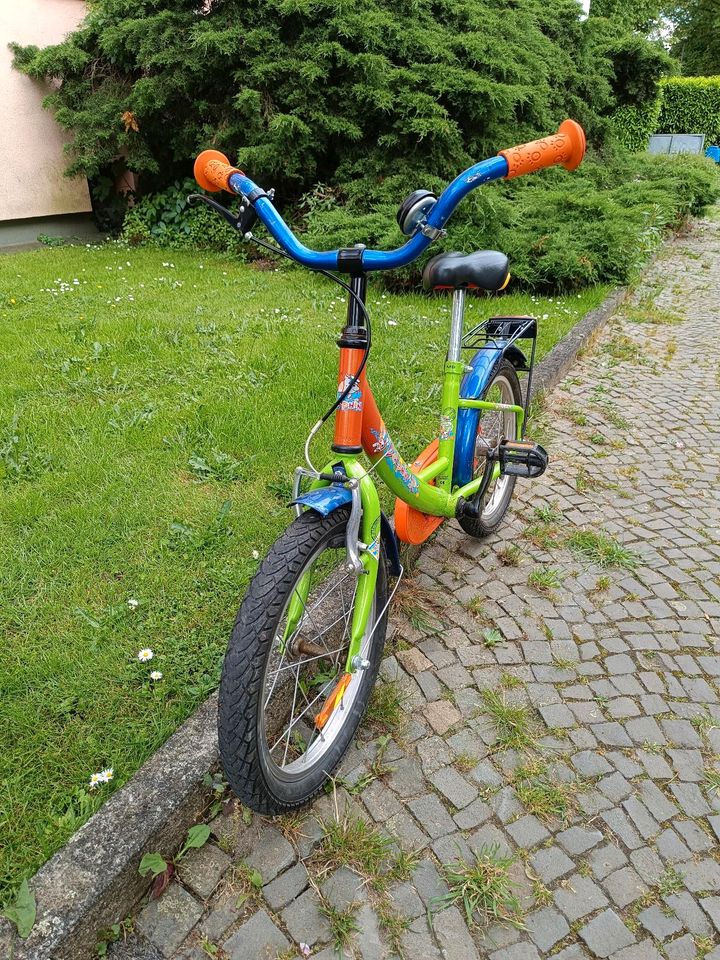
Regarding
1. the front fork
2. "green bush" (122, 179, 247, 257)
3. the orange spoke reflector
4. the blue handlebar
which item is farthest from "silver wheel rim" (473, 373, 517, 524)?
"green bush" (122, 179, 247, 257)

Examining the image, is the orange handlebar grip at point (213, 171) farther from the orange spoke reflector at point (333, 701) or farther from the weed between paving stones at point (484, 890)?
the weed between paving stones at point (484, 890)

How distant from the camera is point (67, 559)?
2727 millimetres

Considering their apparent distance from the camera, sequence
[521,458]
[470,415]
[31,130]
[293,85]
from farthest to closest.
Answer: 1. [31,130]
2. [293,85]
3. [521,458]
4. [470,415]

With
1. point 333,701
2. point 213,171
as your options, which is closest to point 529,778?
point 333,701

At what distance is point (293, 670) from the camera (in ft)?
7.23

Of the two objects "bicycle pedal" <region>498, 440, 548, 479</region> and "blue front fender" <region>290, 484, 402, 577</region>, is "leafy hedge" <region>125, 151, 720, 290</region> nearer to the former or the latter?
"bicycle pedal" <region>498, 440, 548, 479</region>

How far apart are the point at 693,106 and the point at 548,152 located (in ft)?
97.8

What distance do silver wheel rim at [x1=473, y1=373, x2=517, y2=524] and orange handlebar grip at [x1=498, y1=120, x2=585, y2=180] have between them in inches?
56.2

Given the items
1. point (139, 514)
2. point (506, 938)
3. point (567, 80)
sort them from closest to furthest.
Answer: point (506, 938) → point (139, 514) → point (567, 80)

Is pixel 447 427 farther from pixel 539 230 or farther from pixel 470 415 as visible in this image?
pixel 539 230

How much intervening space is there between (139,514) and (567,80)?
34.3ft

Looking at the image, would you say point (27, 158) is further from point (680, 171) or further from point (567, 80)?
point (680, 171)

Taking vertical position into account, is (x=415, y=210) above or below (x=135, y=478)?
above

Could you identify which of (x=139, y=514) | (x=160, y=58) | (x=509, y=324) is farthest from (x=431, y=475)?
(x=160, y=58)
